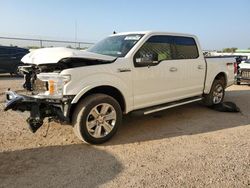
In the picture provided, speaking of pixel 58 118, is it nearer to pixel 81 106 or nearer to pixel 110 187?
pixel 81 106

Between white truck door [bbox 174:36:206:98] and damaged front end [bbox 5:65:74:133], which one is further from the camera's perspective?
white truck door [bbox 174:36:206:98]

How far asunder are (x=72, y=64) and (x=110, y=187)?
6.75ft

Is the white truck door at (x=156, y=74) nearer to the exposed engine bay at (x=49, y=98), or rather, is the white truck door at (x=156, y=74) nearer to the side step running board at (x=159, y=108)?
the side step running board at (x=159, y=108)

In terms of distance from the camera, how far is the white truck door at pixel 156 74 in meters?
5.43

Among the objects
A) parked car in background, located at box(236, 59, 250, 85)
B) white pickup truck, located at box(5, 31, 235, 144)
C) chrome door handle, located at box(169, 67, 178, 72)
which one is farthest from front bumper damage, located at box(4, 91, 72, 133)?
parked car in background, located at box(236, 59, 250, 85)

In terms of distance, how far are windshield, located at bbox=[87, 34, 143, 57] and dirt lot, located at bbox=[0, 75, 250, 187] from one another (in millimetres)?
1552

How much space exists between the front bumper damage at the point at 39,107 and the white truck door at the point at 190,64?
2895 millimetres

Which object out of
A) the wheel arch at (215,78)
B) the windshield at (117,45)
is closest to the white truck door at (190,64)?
the wheel arch at (215,78)

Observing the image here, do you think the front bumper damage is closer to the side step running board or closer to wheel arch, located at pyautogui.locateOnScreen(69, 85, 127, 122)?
wheel arch, located at pyautogui.locateOnScreen(69, 85, 127, 122)

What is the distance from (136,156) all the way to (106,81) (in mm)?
1351

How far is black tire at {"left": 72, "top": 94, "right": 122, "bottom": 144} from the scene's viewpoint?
465cm

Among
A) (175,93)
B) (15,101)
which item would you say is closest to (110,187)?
(15,101)

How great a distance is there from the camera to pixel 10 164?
161 inches

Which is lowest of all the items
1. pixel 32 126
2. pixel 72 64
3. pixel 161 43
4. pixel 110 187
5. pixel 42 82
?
pixel 110 187
